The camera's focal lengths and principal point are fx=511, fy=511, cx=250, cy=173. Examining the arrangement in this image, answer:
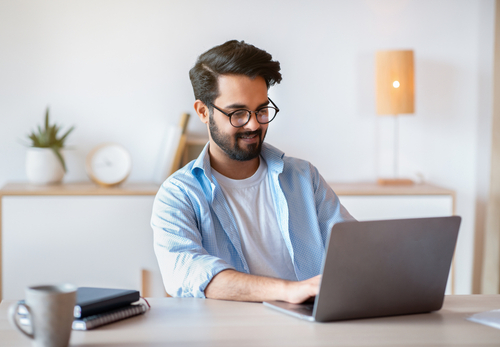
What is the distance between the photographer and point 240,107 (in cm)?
162

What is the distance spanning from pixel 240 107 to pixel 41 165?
1.49 metres

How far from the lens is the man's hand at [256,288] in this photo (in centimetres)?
109

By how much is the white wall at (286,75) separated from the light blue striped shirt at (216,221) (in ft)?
4.22

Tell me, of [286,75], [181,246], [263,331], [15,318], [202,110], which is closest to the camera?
[15,318]

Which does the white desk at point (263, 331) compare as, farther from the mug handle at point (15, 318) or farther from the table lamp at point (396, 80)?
the table lamp at point (396, 80)

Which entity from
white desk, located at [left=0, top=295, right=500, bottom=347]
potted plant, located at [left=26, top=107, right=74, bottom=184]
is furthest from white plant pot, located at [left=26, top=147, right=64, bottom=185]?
white desk, located at [left=0, top=295, right=500, bottom=347]

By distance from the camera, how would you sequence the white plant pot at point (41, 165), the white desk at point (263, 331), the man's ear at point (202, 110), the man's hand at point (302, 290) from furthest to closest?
the white plant pot at point (41, 165)
the man's ear at point (202, 110)
the man's hand at point (302, 290)
the white desk at point (263, 331)

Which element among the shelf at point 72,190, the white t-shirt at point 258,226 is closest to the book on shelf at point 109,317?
the white t-shirt at point 258,226

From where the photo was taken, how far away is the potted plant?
8.70ft

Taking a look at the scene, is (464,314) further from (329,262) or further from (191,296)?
(191,296)

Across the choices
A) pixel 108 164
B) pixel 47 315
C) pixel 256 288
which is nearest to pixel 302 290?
pixel 256 288

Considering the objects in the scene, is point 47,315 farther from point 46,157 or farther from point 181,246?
point 46,157

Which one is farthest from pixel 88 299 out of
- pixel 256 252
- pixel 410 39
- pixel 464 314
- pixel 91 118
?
pixel 410 39

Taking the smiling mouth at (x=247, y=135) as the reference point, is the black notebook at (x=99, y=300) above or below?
below
